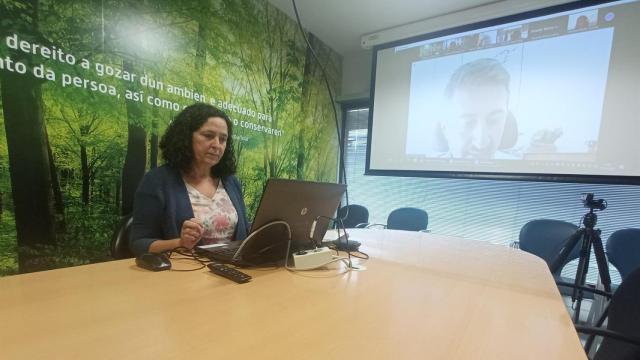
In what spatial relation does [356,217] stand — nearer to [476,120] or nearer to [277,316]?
[476,120]

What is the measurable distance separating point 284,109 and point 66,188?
183 cm

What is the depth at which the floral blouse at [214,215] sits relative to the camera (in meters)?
1.31

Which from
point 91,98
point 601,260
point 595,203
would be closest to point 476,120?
point 595,203

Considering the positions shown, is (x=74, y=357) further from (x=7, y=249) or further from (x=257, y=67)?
(x=257, y=67)

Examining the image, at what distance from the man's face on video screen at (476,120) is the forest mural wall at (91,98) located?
188cm

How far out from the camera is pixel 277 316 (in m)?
0.60

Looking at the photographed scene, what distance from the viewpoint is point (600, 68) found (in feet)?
6.63

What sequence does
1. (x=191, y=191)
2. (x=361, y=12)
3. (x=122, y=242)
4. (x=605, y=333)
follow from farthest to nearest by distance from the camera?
(x=361, y=12)
(x=191, y=191)
(x=122, y=242)
(x=605, y=333)

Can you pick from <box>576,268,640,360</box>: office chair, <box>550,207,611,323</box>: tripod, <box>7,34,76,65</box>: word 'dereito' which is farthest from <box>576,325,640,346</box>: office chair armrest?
<box>7,34,76,65</box>: word 'dereito'

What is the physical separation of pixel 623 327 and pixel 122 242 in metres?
1.84

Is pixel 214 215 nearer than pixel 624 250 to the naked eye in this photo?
Yes

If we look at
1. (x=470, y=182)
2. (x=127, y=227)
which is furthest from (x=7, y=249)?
(x=470, y=182)

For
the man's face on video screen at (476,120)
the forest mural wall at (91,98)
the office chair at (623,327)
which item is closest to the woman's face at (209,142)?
the forest mural wall at (91,98)

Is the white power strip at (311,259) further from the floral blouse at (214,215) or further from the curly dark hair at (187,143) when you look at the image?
the curly dark hair at (187,143)
